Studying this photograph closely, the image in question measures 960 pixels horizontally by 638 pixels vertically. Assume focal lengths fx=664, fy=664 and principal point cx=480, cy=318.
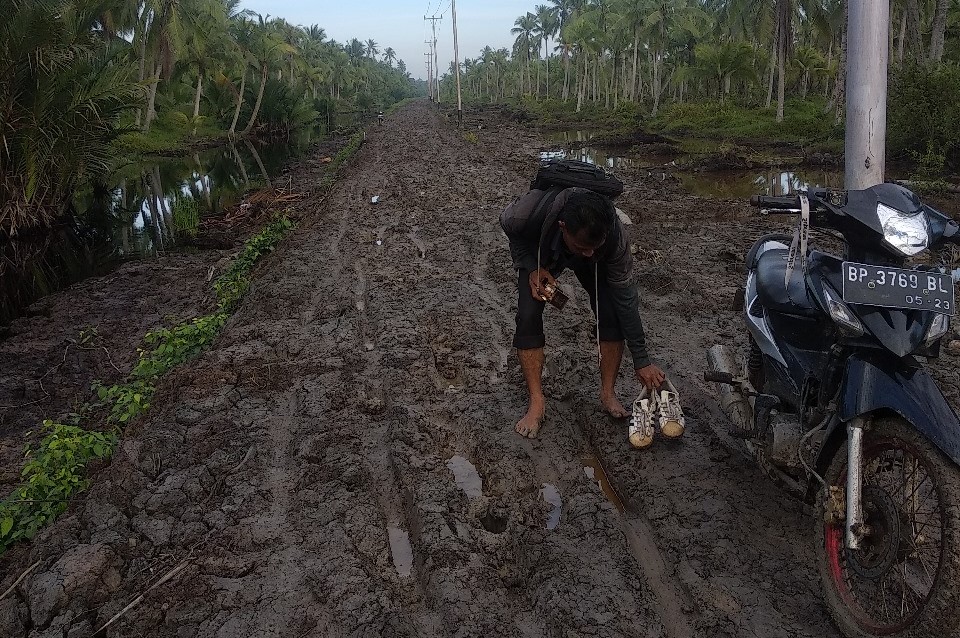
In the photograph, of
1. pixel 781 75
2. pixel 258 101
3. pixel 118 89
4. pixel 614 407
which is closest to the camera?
pixel 614 407

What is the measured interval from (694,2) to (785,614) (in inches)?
2126

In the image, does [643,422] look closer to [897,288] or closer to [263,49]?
[897,288]

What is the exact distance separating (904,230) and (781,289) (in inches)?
25.8

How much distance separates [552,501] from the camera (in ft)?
10.8

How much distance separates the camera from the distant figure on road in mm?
3168

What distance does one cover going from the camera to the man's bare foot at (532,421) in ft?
12.5

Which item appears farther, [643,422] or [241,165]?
Answer: [241,165]

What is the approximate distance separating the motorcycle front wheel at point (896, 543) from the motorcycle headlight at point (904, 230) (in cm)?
60

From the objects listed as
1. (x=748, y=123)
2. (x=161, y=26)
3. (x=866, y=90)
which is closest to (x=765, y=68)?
(x=748, y=123)

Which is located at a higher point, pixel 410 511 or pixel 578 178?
pixel 578 178

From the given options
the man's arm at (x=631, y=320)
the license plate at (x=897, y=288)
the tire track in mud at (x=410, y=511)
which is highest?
the license plate at (x=897, y=288)

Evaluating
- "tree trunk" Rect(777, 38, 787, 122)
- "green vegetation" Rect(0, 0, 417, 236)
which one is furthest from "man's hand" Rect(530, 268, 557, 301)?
"tree trunk" Rect(777, 38, 787, 122)

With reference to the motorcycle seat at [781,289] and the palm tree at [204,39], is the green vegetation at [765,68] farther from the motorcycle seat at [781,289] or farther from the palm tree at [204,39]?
the palm tree at [204,39]

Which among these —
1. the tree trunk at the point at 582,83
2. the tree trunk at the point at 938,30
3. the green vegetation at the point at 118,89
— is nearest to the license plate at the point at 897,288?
the green vegetation at the point at 118,89
